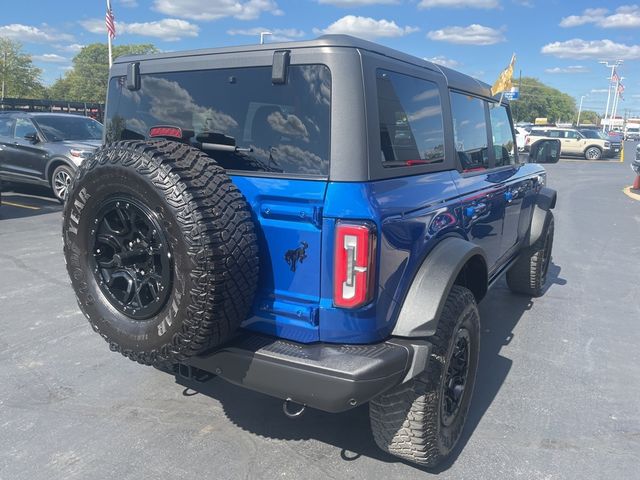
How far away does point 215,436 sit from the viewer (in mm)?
2914

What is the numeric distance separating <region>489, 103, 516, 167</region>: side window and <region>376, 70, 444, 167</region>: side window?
4.35ft

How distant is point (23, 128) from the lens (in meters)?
10.2

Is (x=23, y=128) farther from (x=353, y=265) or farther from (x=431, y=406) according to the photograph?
(x=431, y=406)

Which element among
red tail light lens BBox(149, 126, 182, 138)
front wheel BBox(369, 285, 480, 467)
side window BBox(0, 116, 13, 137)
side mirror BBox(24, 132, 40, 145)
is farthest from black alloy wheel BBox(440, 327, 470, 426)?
side window BBox(0, 116, 13, 137)

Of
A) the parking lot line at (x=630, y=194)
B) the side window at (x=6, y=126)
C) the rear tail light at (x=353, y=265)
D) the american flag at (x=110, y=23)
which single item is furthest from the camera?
the american flag at (x=110, y=23)

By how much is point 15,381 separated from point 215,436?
1.51 metres

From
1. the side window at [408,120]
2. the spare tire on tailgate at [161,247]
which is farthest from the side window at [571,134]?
the spare tire on tailgate at [161,247]

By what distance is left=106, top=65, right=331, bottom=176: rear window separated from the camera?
7.65ft

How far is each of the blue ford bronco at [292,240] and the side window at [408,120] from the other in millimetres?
14

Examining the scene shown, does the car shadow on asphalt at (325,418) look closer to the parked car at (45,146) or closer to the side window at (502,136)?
the side window at (502,136)

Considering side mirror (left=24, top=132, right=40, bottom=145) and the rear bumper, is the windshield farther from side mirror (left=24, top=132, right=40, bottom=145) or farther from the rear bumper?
the rear bumper

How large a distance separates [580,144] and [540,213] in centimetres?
2703

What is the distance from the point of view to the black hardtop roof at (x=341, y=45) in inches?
90.7

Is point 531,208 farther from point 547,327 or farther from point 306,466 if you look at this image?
point 306,466
